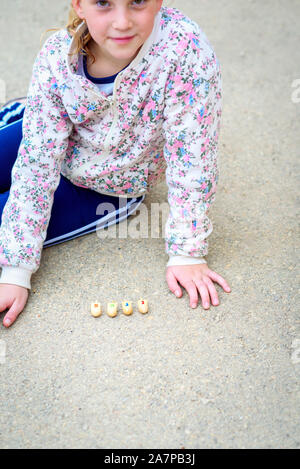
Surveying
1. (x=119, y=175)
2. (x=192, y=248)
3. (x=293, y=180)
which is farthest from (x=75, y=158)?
(x=293, y=180)

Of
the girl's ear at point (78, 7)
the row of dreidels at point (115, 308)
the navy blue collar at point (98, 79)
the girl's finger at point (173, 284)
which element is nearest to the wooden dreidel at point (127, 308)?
the row of dreidels at point (115, 308)

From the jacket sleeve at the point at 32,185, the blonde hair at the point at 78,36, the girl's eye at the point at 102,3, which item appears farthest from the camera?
the jacket sleeve at the point at 32,185

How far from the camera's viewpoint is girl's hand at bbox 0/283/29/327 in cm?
116

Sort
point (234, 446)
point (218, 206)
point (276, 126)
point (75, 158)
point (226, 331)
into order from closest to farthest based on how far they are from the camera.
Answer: point (234, 446) < point (226, 331) < point (75, 158) < point (218, 206) < point (276, 126)

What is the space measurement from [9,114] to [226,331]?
859 mm

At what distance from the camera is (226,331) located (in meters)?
1.15

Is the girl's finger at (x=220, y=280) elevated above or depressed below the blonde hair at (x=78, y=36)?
below

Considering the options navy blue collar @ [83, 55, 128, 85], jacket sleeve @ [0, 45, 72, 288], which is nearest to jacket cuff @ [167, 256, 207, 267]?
jacket sleeve @ [0, 45, 72, 288]

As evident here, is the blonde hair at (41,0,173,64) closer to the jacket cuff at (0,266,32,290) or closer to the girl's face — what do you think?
the girl's face

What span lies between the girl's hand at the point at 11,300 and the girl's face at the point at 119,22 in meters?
0.58

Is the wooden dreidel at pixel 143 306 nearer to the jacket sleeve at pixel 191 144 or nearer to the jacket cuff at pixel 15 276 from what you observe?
the jacket sleeve at pixel 191 144

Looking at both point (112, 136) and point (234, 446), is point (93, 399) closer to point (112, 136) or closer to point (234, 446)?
point (234, 446)

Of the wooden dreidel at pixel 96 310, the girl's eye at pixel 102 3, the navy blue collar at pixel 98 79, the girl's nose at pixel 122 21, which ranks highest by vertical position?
the girl's eye at pixel 102 3

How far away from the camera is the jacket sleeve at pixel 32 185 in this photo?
3.78 ft
